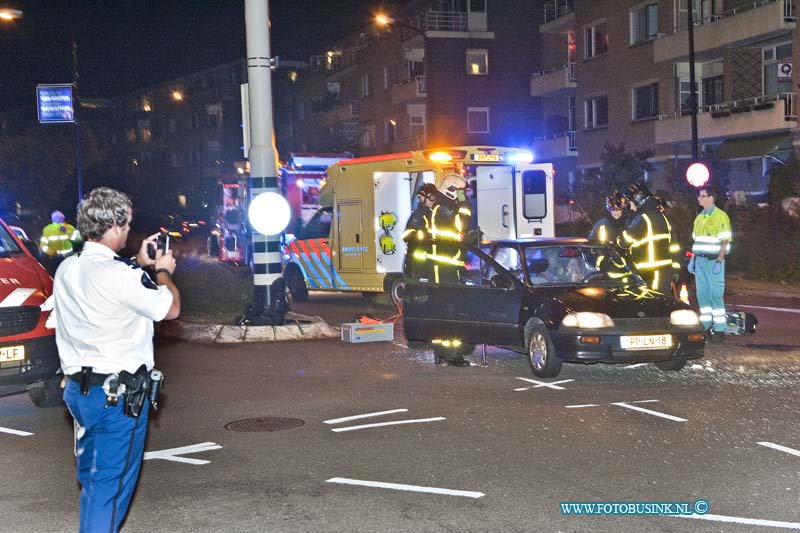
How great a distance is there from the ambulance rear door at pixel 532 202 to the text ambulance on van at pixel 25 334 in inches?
402

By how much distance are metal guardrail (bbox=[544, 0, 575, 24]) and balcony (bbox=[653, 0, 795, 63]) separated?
8895 mm

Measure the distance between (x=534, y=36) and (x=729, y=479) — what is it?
47.3 m

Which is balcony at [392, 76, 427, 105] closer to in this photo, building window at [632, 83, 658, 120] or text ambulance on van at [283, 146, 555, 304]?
building window at [632, 83, 658, 120]

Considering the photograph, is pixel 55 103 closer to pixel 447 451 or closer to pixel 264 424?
pixel 264 424

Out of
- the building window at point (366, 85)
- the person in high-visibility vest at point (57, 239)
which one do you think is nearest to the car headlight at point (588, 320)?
the person in high-visibility vest at point (57, 239)

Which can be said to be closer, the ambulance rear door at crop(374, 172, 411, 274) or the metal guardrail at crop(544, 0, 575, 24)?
the ambulance rear door at crop(374, 172, 411, 274)

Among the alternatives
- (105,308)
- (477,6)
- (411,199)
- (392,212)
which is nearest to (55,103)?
(392,212)

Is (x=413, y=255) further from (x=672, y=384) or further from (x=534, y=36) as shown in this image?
(x=534, y=36)

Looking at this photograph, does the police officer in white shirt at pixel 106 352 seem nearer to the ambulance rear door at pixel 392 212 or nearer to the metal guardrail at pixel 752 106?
the ambulance rear door at pixel 392 212

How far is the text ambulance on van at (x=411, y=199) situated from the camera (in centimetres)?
1781

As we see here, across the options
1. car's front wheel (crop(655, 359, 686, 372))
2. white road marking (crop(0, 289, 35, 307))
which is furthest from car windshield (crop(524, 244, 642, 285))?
white road marking (crop(0, 289, 35, 307))

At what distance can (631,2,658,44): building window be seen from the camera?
37.4m

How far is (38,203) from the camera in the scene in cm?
5362

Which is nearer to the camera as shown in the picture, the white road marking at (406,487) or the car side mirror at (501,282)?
the white road marking at (406,487)
